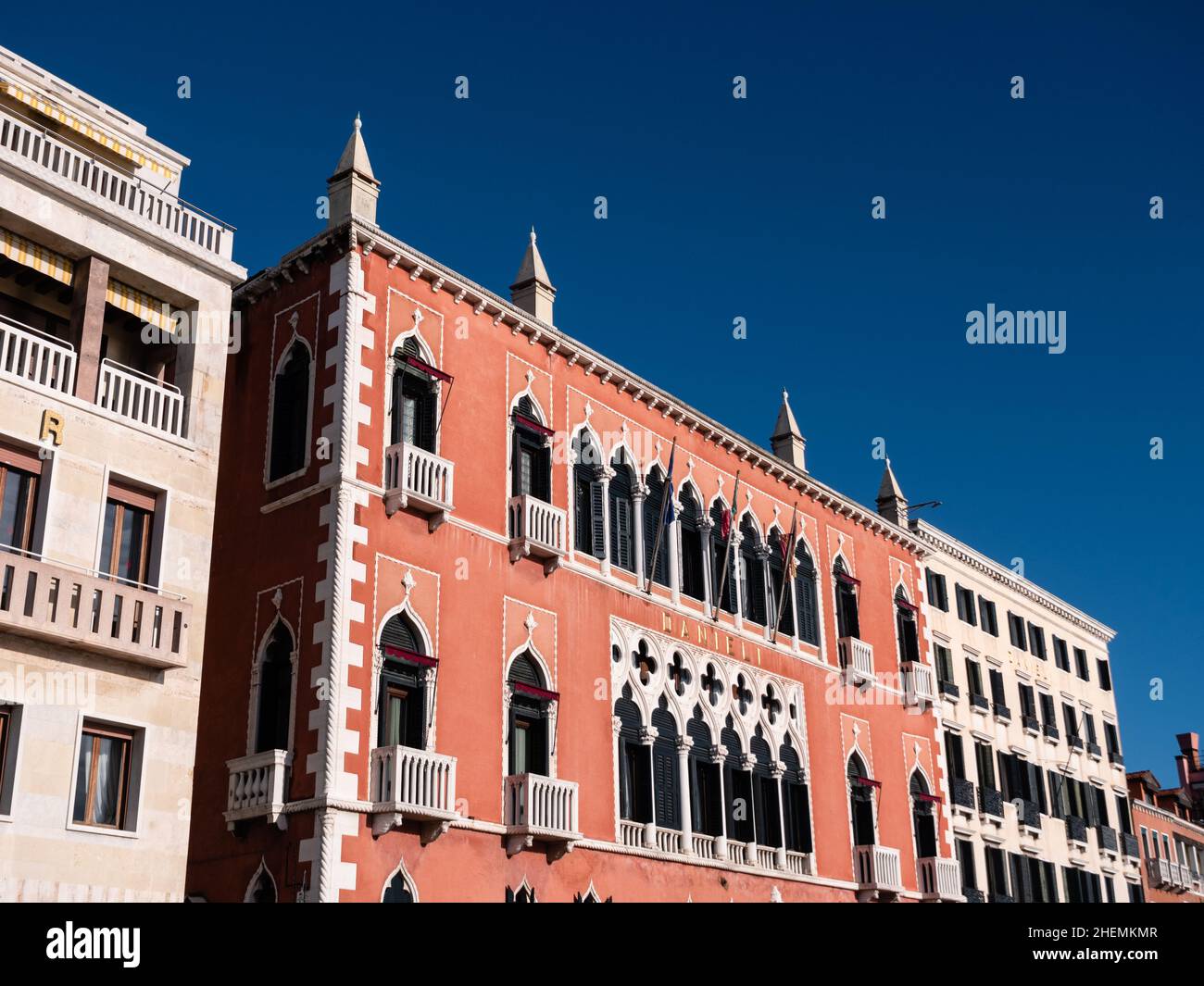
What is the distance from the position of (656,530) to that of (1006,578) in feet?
63.1

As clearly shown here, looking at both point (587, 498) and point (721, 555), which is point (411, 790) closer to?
point (587, 498)

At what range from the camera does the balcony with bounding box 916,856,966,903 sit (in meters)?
31.8

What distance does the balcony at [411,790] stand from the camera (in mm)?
19438

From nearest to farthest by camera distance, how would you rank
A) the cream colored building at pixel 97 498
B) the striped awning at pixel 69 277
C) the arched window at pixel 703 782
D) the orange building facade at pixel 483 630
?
1. the cream colored building at pixel 97 498
2. the striped awning at pixel 69 277
3. the orange building facade at pixel 483 630
4. the arched window at pixel 703 782

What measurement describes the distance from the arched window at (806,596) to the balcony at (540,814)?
998cm

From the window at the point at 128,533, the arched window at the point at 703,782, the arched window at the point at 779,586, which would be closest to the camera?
the window at the point at 128,533

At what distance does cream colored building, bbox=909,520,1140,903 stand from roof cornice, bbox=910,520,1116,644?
5cm

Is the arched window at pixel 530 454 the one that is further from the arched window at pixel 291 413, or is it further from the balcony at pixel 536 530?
the arched window at pixel 291 413

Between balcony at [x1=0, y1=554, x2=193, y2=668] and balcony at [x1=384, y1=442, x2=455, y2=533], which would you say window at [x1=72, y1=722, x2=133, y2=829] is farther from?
balcony at [x1=384, y1=442, x2=455, y2=533]

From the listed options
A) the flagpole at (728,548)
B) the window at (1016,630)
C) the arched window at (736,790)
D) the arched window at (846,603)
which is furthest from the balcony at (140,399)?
the window at (1016,630)

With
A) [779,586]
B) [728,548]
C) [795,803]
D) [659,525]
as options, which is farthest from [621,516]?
[795,803]
